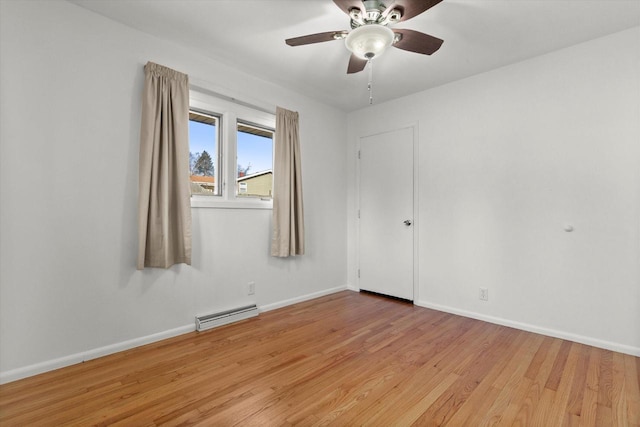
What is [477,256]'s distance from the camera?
10.6ft

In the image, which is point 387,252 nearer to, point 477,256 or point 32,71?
point 477,256

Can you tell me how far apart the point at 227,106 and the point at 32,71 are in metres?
1.47

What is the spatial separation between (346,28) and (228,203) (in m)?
1.92

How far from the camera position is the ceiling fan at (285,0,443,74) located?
5.99ft

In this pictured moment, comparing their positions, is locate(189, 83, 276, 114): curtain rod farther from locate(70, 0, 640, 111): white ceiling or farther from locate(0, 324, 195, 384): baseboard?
locate(0, 324, 195, 384): baseboard

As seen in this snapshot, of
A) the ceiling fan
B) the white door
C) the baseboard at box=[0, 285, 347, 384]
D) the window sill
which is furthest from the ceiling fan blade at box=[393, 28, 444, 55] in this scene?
the baseboard at box=[0, 285, 347, 384]

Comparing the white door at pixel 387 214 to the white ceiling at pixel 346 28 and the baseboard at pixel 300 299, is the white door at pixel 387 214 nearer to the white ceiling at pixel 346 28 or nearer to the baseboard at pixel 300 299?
the baseboard at pixel 300 299

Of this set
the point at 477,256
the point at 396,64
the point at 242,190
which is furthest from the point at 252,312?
the point at 396,64

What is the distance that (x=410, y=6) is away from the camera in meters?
1.82

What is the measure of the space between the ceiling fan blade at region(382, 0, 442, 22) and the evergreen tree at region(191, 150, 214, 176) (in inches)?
80.0

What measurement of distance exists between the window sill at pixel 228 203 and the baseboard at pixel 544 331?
2226 mm

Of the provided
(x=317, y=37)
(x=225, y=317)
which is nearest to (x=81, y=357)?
(x=225, y=317)

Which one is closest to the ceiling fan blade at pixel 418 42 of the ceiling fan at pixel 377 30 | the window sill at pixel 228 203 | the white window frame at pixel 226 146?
the ceiling fan at pixel 377 30

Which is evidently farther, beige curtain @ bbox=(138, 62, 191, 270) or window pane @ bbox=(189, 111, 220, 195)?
window pane @ bbox=(189, 111, 220, 195)
